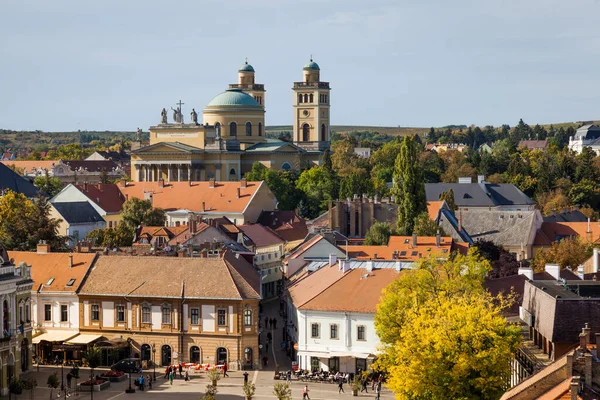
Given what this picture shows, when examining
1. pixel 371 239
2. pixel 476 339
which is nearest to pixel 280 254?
pixel 371 239

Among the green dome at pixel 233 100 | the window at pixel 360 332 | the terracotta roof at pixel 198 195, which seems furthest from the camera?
the green dome at pixel 233 100

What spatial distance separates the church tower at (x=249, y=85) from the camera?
187125 millimetres

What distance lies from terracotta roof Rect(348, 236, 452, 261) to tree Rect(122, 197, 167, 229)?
28321 mm

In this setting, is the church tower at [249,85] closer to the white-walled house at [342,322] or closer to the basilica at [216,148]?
the basilica at [216,148]

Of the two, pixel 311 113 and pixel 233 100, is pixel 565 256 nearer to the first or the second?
pixel 233 100

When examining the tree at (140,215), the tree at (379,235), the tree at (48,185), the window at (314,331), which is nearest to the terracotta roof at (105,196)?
the tree at (140,215)

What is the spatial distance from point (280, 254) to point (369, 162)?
97586 millimetres

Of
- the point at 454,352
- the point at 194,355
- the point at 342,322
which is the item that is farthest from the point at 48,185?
the point at 454,352

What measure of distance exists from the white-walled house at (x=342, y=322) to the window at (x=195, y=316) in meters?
5.08

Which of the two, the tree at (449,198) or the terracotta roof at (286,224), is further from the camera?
the tree at (449,198)

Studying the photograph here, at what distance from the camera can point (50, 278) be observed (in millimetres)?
67750

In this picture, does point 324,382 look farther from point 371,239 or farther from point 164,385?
point 371,239

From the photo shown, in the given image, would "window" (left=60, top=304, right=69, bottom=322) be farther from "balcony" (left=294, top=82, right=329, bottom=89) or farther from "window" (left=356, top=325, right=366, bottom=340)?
"balcony" (left=294, top=82, right=329, bottom=89)

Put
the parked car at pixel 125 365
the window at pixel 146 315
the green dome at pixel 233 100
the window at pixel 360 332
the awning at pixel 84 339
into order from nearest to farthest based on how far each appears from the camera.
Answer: the window at pixel 360 332
the parked car at pixel 125 365
the awning at pixel 84 339
the window at pixel 146 315
the green dome at pixel 233 100
